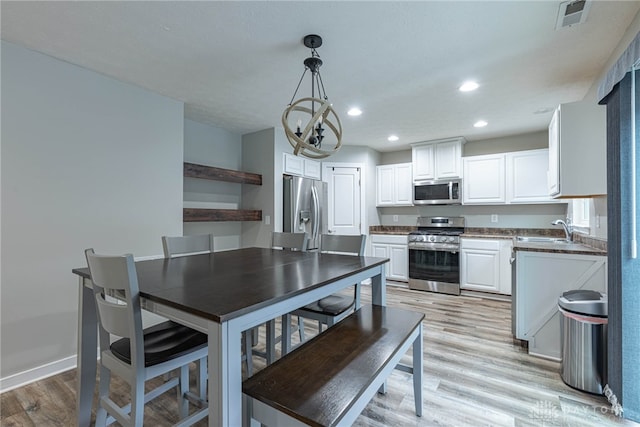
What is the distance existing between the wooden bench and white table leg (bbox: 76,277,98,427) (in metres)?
1.07

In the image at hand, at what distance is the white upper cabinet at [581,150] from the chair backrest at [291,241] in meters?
2.19

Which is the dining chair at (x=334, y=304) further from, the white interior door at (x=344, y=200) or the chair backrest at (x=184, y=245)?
the white interior door at (x=344, y=200)

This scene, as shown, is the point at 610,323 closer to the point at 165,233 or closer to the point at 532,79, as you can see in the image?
the point at 532,79

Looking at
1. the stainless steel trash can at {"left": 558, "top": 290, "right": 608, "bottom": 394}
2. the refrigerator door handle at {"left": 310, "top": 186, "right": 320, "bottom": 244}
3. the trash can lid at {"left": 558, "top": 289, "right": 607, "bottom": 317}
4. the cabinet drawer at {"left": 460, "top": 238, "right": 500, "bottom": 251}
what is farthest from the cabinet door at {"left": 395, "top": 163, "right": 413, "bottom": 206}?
the stainless steel trash can at {"left": 558, "top": 290, "right": 608, "bottom": 394}

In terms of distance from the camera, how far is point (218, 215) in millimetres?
3520

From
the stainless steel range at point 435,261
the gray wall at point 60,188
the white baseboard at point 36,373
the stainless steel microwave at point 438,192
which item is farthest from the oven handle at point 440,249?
the white baseboard at point 36,373

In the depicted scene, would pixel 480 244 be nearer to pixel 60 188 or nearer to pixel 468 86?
pixel 468 86

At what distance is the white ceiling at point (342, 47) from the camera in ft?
5.65

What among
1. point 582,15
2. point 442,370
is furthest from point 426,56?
point 442,370

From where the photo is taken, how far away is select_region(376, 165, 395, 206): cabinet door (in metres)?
5.19

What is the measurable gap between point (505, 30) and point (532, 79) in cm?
97

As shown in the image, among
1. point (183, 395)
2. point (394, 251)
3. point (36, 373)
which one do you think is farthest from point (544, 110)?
point (36, 373)

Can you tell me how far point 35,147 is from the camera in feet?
7.07

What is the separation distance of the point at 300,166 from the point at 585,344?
141 inches
